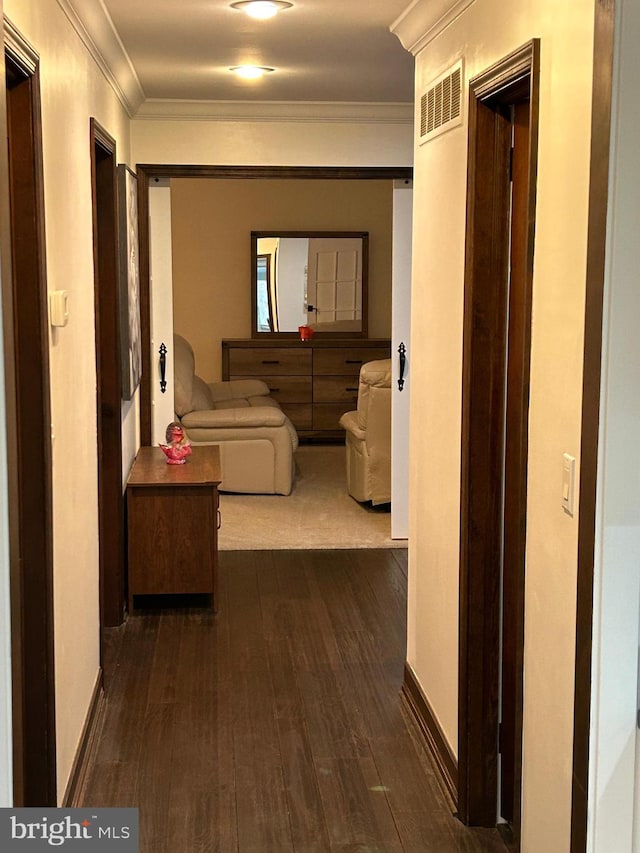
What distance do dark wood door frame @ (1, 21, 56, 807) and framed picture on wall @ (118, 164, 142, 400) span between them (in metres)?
2.19

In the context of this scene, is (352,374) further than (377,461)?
Yes

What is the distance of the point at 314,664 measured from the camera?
447 centimetres

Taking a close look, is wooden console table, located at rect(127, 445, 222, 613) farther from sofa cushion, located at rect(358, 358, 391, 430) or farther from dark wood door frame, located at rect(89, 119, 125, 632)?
sofa cushion, located at rect(358, 358, 391, 430)

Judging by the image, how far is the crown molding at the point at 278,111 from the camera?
5.87 meters

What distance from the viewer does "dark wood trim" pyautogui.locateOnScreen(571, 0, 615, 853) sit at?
183 centimetres

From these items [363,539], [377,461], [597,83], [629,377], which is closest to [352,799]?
[629,377]

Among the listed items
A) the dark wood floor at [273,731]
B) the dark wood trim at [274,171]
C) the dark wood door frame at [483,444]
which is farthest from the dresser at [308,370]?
the dark wood door frame at [483,444]

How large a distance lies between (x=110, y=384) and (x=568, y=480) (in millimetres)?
3028

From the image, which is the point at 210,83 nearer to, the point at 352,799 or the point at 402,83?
the point at 402,83

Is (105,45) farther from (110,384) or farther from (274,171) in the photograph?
(274,171)

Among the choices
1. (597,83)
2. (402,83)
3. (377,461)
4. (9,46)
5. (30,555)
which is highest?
(402,83)

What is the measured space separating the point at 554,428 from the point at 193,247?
26.6ft

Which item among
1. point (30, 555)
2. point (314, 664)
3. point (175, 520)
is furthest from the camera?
point (175, 520)

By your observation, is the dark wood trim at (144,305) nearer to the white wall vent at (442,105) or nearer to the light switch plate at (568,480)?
the white wall vent at (442,105)
